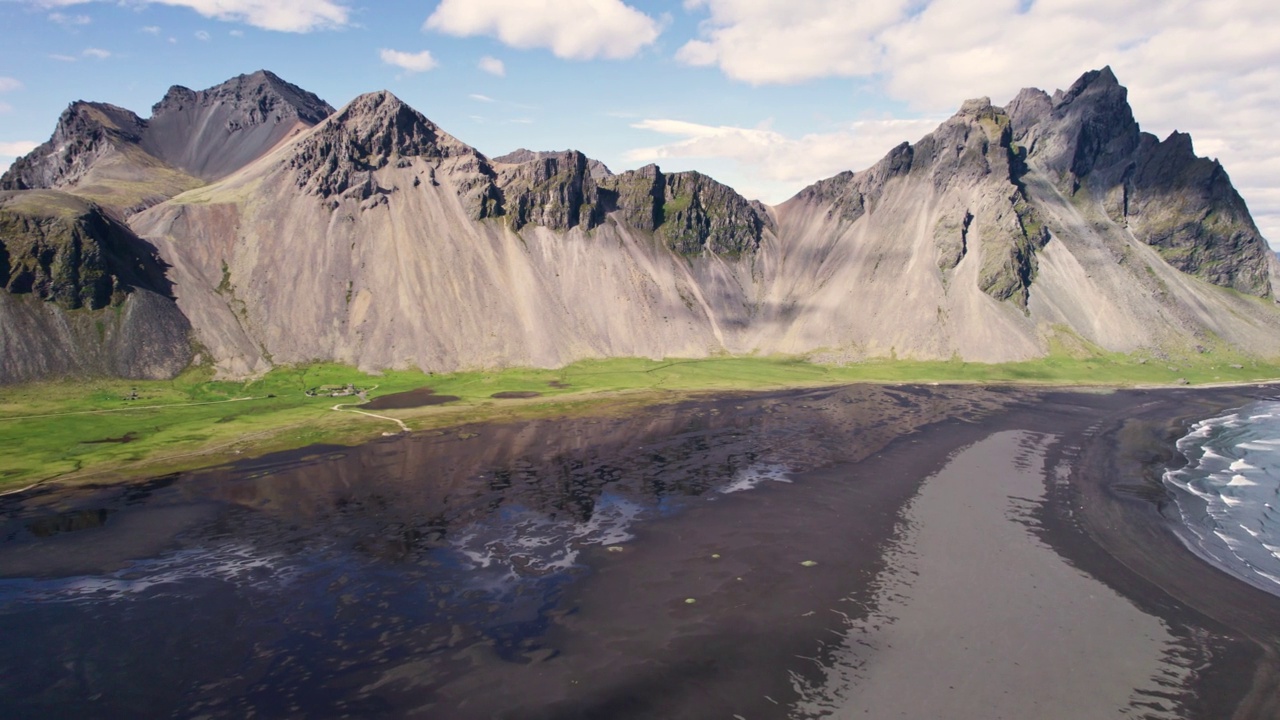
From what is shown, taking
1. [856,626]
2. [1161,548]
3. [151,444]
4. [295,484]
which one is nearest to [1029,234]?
[1161,548]

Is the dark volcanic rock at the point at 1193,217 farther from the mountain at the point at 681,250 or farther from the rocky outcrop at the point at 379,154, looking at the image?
the rocky outcrop at the point at 379,154

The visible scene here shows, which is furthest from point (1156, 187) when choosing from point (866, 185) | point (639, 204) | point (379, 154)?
point (379, 154)

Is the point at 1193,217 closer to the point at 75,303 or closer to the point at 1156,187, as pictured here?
the point at 1156,187

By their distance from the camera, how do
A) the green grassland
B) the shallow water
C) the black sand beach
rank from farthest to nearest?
1. the green grassland
2. the shallow water
3. the black sand beach

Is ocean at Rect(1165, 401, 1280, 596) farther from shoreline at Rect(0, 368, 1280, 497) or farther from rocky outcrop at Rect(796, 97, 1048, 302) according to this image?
rocky outcrop at Rect(796, 97, 1048, 302)

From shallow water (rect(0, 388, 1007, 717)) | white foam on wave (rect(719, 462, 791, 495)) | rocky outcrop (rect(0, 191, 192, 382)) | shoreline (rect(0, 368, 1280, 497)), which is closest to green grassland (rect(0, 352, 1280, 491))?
shoreline (rect(0, 368, 1280, 497))
